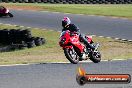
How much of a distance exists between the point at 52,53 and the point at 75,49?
380 centimetres

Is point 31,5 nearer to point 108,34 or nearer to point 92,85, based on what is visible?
point 108,34

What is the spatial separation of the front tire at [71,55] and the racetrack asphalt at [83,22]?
889 centimetres

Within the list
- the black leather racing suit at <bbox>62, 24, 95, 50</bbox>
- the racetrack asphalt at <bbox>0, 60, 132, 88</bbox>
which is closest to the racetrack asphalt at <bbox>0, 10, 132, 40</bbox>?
the black leather racing suit at <bbox>62, 24, 95, 50</bbox>

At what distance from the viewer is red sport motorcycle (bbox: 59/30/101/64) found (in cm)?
1394

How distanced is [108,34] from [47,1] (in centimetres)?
1913

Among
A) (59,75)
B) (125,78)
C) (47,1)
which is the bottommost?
(47,1)

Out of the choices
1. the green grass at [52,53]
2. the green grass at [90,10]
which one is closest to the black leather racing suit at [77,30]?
the green grass at [52,53]

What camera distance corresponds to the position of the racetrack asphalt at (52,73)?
10669 millimetres

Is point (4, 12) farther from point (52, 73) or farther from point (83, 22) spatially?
point (52, 73)

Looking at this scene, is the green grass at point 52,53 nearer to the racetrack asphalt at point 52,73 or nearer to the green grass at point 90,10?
the racetrack asphalt at point 52,73

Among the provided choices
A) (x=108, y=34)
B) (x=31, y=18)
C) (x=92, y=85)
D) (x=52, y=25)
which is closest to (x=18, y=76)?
(x=92, y=85)

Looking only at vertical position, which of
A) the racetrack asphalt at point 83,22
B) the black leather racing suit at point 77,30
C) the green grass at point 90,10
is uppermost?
the black leather racing suit at point 77,30

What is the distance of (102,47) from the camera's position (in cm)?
1962

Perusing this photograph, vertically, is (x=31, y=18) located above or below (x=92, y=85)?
below
